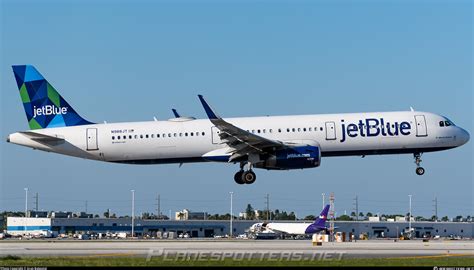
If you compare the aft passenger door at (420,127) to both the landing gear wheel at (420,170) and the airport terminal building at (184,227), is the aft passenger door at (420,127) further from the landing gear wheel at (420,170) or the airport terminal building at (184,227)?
the airport terminal building at (184,227)

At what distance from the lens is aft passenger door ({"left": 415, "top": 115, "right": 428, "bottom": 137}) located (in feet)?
234

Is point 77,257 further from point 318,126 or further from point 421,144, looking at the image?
point 421,144

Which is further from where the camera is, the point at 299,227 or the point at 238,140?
the point at 299,227

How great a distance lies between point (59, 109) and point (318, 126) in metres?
22.1

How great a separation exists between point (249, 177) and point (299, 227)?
177 feet

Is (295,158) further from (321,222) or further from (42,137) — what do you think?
(321,222)

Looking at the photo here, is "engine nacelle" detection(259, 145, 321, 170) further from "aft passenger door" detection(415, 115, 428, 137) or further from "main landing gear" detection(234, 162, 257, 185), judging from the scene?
"aft passenger door" detection(415, 115, 428, 137)

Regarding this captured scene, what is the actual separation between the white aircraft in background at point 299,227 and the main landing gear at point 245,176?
43.7 meters

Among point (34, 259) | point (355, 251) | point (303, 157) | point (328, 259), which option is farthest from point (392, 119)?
point (34, 259)

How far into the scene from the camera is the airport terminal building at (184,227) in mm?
146500

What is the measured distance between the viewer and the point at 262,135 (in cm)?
7169

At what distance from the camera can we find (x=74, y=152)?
2889 inches

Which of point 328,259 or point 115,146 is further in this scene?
point 115,146

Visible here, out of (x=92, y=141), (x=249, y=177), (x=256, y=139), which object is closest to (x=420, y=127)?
(x=256, y=139)
